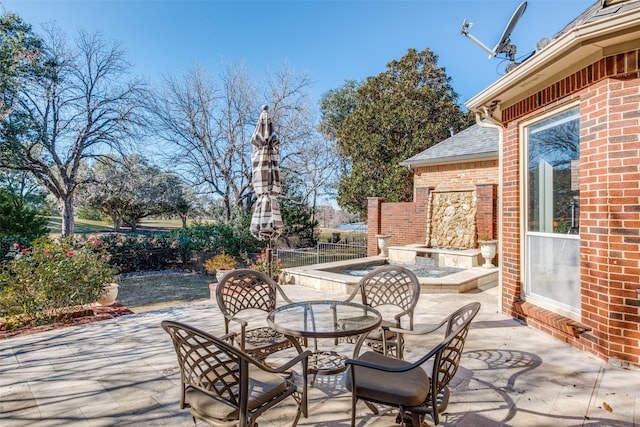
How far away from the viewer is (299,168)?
20.0 metres

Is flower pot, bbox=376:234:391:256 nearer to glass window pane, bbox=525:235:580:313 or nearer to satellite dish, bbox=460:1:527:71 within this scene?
satellite dish, bbox=460:1:527:71

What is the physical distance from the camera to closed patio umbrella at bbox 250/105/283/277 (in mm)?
5242

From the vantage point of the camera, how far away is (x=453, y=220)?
37.1 ft

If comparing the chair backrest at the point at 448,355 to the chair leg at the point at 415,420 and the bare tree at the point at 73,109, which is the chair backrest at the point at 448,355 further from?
the bare tree at the point at 73,109

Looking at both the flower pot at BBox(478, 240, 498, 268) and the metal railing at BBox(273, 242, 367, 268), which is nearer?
the flower pot at BBox(478, 240, 498, 268)

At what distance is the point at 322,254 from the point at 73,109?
1190 centimetres

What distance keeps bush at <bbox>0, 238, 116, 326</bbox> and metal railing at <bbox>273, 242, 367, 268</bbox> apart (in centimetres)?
615

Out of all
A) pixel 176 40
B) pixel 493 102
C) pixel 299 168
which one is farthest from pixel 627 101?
pixel 299 168

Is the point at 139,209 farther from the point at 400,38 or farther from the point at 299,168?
the point at 400,38

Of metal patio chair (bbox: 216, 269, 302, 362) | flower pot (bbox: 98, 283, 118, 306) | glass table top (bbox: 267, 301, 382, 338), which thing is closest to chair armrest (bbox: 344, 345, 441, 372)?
glass table top (bbox: 267, 301, 382, 338)

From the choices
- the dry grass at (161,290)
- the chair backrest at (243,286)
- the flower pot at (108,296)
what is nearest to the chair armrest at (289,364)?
the chair backrest at (243,286)

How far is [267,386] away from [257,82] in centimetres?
1868

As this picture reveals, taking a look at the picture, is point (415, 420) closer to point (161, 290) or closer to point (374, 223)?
point (161, 290)

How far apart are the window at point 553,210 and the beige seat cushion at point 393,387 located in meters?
2.76
